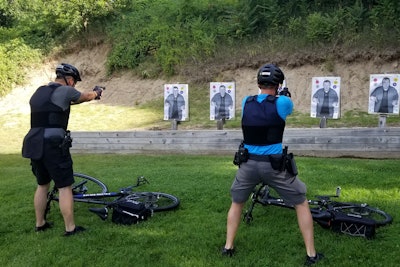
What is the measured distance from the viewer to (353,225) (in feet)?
11.9

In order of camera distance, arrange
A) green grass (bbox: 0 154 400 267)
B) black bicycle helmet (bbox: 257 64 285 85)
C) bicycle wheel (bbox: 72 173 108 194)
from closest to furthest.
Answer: black bicycle helmet (bbox: 257 64 285 85) → green grass (bbox: 0 154 400 267) → bicycle wheel (bbox: 72 173 108 194)

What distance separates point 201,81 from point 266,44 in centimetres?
270

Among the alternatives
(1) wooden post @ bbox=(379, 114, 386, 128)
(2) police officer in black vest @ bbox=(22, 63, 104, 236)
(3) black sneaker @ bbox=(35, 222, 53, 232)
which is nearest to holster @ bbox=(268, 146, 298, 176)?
(2) police officer in black vest @ bbox=(22, 63, 104, 236)

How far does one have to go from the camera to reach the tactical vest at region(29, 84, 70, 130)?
386cm

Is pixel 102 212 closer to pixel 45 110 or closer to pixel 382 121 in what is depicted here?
pixel 45 110

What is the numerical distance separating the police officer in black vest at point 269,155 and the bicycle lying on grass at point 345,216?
2.04ft

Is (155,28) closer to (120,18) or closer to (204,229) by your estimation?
(120,18)

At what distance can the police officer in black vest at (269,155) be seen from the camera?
309 centimetres

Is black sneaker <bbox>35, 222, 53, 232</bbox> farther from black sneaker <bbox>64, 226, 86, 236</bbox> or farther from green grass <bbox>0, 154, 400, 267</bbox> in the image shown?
black sneaker <bbox>64, 226, 86, 236</bbox>

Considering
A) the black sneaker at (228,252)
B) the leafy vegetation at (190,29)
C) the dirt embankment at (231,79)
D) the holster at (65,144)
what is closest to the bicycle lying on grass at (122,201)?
the holster at (65,144)

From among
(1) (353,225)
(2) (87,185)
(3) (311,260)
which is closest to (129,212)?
(2) (87,185)

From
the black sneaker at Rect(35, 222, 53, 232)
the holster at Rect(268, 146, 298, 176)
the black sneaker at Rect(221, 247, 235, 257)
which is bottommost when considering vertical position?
the black sneaker at Rect(35, 222, 53, 232)

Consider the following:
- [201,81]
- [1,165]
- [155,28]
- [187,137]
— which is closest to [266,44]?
[201,81]

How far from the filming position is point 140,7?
1825 centimetres
